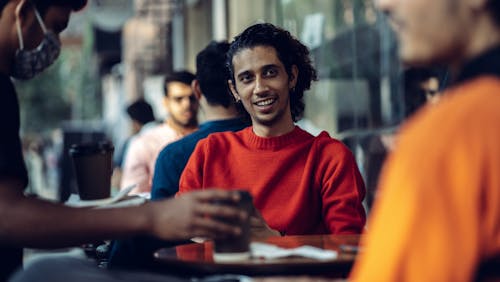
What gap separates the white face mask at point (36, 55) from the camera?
2.85 m

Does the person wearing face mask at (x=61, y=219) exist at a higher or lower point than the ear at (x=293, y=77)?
lower

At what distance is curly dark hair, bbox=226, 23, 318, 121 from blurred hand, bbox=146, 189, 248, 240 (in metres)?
1.92

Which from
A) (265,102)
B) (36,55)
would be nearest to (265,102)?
(265,102)

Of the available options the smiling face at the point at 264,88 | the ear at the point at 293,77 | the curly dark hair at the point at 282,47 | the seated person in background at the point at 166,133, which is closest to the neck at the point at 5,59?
the smiling face at the point at 264,88

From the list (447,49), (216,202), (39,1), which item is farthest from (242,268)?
(39,1)

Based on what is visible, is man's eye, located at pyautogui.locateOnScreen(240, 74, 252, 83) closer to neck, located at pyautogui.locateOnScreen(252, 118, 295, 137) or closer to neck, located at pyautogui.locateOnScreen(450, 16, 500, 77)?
neck, located at pyautogui.locateOnScreen(252, 118, 295, 137)

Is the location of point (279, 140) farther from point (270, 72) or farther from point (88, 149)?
point (88, 149)

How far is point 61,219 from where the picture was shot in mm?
2375

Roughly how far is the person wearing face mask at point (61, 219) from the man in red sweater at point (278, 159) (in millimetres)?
1208

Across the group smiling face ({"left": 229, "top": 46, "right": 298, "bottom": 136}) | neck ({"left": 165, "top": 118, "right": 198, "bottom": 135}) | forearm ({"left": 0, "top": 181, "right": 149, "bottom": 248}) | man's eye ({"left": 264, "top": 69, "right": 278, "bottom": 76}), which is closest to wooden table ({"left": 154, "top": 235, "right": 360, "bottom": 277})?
forearm ({"left": 0, "top": 181, "right": 149, "bottom": 248})

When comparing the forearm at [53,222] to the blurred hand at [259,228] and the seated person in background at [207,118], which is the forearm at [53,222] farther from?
the seated person in background at [207,118]

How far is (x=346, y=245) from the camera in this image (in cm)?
268

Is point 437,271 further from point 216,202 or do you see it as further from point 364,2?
point 364,2

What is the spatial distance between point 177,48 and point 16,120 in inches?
519
